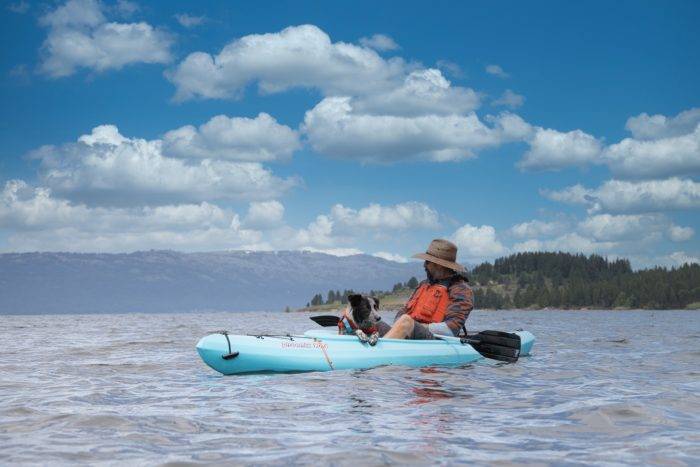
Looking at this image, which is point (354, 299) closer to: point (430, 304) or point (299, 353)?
point (299, 353)

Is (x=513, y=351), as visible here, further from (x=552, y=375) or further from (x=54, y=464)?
(x=54, y=464)

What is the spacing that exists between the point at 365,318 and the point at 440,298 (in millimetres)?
2340

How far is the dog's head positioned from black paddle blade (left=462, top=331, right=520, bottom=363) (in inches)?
127

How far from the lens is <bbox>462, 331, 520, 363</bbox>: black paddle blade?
1769 cm

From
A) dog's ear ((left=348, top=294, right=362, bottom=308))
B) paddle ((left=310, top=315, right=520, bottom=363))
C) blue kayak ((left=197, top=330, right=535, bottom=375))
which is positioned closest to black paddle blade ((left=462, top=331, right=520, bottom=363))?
paddle ((left=310, top=315, right=520, bottom=363))

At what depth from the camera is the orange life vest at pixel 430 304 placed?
1692 centimetres

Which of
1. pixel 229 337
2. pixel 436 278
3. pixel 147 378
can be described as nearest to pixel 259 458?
pixel 229 337

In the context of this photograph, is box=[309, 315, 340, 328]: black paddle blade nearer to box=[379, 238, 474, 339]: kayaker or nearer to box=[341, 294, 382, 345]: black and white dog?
box=[379, 238, 474, 339]: kayaker

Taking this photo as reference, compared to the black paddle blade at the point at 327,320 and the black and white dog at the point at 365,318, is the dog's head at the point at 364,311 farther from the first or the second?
the black paddle blade at the point at 327,320

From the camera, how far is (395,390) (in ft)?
41.0

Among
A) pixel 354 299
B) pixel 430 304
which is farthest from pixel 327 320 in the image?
pixel 354 299

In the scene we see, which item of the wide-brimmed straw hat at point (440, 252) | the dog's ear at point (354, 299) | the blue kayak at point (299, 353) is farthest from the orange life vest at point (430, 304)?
the dog's ear at point (354, 299)

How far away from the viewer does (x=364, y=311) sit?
15406 mm

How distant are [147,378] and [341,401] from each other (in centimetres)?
595
